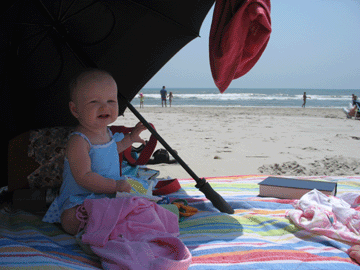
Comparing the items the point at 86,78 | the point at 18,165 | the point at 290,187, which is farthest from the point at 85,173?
the point at 290,187

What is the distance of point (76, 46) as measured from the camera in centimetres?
198

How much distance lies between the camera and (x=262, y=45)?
171 centimetres

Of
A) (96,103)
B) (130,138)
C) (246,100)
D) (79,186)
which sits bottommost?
(246,100)

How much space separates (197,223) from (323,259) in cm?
73

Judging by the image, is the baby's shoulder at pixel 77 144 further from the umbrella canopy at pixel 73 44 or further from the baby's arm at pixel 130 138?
the umbrella canopy at pixel 73 44

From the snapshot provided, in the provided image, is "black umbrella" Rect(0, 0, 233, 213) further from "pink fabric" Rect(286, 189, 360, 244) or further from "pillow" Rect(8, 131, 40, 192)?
"pink fabric" Rect(286, 189, 360, 244)

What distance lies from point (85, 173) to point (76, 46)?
0.89m

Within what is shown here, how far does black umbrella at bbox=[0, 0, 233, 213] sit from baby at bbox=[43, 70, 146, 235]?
0.42m

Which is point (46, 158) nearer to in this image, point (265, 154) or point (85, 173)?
point (85, 173)

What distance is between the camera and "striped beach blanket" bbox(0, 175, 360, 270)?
135 centimetres

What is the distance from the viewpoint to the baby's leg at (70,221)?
5.34 ft

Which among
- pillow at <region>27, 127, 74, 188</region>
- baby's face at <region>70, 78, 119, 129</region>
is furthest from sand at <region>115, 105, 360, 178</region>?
baby's face at <region>70, 78, 119, 129</region>

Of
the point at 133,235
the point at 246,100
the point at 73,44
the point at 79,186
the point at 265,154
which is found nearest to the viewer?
the point at 133,235

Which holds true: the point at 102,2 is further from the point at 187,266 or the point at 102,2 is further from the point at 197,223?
the point at 187,266
